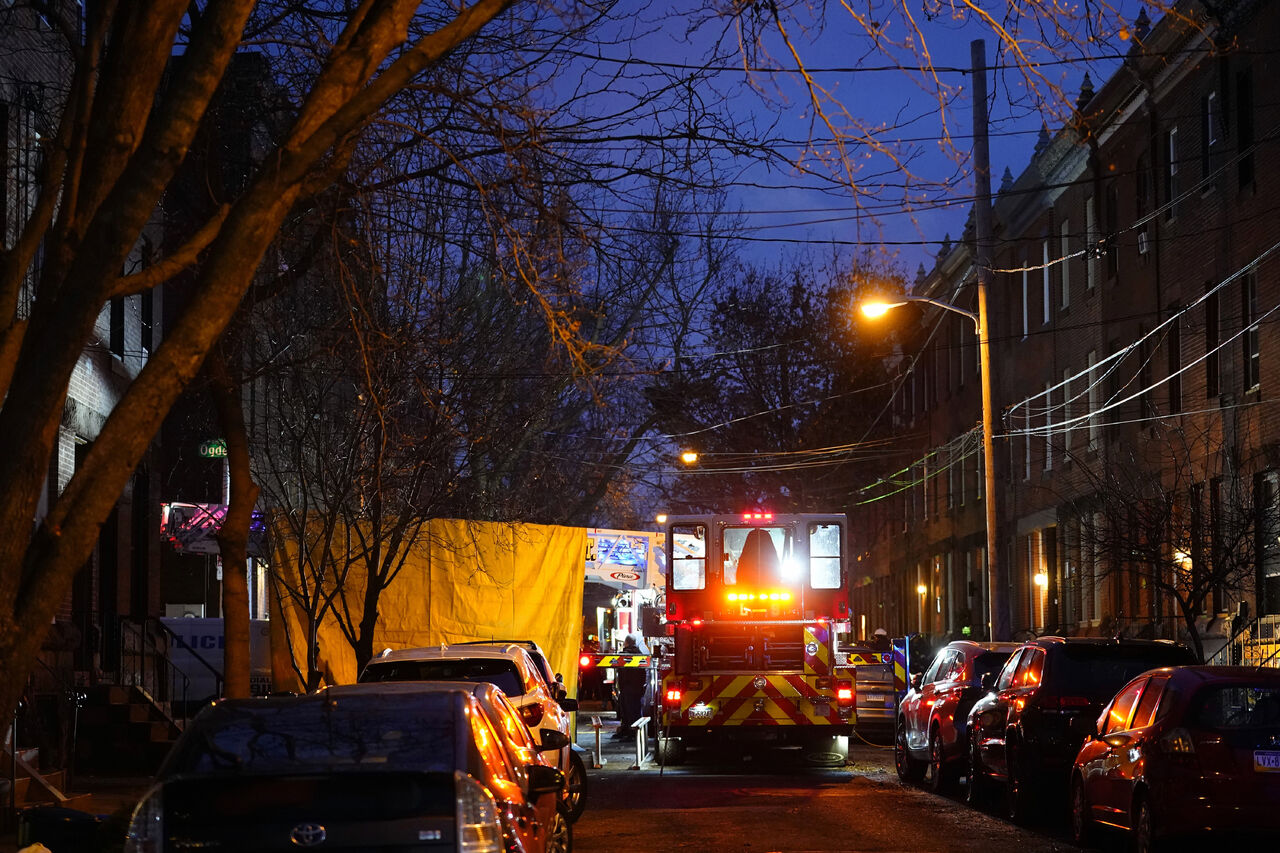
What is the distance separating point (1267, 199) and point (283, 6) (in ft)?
53.6

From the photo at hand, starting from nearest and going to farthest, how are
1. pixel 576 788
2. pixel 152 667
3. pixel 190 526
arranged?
pixel 576 788, pixel 152 667, pixel 190 526

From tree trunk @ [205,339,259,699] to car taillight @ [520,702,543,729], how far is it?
12.9 ft

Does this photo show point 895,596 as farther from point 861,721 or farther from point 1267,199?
point 1267,199

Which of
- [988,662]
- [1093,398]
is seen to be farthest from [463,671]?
[1093,398]

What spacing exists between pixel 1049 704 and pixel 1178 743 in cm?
369

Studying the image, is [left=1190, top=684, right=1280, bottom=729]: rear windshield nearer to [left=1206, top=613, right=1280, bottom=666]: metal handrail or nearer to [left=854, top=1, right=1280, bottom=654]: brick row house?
[left=854, top=1, right=1280, bottom=654]: brick row house

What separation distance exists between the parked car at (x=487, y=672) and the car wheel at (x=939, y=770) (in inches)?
210

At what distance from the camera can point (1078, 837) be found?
13.8m

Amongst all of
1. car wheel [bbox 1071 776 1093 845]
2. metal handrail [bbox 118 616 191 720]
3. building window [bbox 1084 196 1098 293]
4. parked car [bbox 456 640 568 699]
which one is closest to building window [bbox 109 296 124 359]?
metal handrail [bbox 118 616 191 720]

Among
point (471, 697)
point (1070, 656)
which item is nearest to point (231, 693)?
point (1070, 656)

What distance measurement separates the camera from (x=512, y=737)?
31.4 feet

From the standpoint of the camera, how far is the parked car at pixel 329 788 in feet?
23.4

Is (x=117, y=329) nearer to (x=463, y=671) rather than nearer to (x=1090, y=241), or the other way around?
(x=463, y=671)

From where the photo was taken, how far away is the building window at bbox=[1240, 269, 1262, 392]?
84.0 feet
